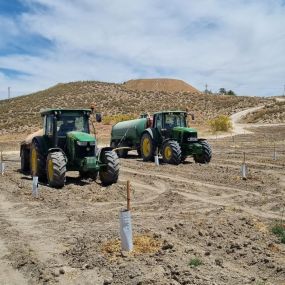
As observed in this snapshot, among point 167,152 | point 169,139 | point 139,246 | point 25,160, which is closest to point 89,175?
point 25,160

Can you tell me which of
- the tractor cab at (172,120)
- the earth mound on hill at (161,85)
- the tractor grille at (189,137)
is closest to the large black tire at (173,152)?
the tractor grille at (189,137)

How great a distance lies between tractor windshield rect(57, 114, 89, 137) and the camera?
14984mm

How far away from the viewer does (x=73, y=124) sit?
15086mm

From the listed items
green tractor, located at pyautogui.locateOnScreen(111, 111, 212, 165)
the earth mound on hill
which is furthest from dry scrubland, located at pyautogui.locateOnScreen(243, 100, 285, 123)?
the earth mound on hill

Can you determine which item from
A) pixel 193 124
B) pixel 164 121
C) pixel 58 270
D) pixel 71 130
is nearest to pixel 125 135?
pixel 164 121

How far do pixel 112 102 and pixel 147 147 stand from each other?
220ft

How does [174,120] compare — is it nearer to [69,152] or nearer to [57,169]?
[69,152]

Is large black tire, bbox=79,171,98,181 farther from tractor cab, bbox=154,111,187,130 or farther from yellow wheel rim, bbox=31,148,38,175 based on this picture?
tractor cab, bbox=154,111,187,130

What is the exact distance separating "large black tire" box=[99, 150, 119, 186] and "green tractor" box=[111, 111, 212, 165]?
5737 millimetres

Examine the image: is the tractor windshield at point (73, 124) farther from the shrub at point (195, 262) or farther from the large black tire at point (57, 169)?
the shrub at point (195, 262)

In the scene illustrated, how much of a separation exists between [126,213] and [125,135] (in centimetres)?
1809

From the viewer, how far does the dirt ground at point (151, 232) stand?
6.56 metres

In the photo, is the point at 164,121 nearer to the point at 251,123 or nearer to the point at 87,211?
the point at 87,211

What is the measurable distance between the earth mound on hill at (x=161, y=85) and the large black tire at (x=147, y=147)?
103 meters
